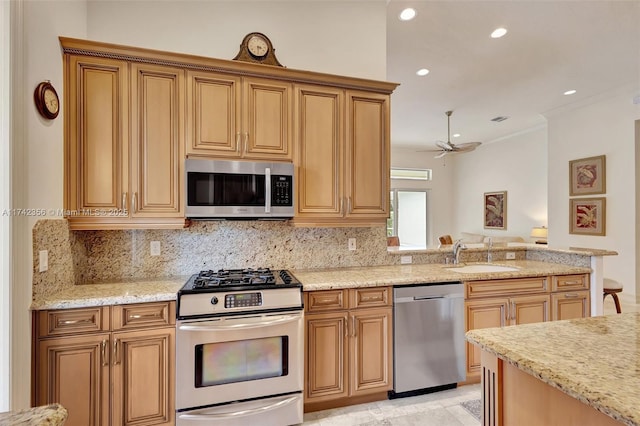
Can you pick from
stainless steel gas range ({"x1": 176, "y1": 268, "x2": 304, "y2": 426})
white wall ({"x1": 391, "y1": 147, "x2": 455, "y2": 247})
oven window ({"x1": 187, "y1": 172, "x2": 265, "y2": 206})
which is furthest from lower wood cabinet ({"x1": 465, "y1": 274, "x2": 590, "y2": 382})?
white wall ({"x1": 391, "y1": 147, "x2": 455, "y2": 247})

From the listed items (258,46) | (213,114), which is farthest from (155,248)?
(258,46)

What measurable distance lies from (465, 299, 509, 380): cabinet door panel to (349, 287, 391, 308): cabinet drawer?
0.70m

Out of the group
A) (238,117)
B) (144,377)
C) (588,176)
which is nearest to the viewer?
(144,377)

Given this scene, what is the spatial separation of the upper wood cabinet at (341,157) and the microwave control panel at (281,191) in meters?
0.09

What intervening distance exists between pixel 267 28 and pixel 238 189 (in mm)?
1512

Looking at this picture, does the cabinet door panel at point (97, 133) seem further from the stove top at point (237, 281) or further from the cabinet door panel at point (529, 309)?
the cabinet door panel at point (529, 309)

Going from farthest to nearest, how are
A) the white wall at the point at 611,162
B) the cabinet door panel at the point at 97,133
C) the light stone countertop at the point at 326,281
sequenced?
the white wall at the point at 611,162 → the cabinet door panel at the point at 97,133 → the light stone countertop at the point at 326,281

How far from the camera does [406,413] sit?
7.33 ft

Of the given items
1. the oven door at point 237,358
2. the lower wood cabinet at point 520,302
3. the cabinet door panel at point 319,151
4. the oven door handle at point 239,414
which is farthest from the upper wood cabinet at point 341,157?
the oven door handle at point 239,414

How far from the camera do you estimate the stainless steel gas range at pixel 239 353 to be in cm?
187

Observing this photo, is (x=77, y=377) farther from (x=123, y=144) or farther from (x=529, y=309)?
(x=529, y=309)

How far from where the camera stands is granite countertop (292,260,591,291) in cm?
225

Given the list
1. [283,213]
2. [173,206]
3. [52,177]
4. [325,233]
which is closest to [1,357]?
[52,177]

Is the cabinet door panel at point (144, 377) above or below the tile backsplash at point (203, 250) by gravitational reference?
below
